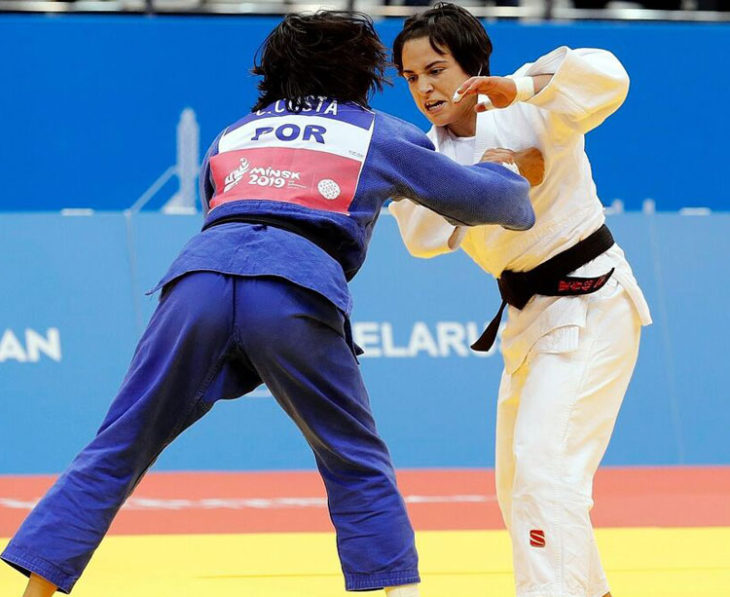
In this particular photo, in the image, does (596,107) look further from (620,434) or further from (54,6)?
(54,6)

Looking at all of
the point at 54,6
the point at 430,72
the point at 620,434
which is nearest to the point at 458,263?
the point at 620,434

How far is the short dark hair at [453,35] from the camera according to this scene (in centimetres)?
310

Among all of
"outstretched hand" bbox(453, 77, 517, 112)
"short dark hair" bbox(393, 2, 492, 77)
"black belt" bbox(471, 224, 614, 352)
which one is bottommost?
"black belt" bbox(471, 224, 614, 352)

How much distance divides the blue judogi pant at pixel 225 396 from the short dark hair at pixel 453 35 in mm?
938

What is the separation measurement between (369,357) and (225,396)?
10.7 ft

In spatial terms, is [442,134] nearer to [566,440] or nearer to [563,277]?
[563,277]

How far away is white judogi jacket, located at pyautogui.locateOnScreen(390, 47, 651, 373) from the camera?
117 inches

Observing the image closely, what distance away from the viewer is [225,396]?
258cm

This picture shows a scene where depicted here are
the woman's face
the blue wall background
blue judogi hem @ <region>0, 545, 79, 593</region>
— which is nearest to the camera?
blue judogi hem @ <region>0, 545, 79, 593</region>

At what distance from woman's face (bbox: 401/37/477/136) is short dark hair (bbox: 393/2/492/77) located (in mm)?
16

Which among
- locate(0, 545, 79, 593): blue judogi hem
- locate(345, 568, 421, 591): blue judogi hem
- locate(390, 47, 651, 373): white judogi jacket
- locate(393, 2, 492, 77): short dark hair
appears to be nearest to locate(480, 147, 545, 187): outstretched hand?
locate(390, 47, 651, 373): white judogi jacket

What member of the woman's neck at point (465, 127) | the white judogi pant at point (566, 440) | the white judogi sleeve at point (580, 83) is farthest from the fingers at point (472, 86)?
the white judogi pant at point (566, 440)

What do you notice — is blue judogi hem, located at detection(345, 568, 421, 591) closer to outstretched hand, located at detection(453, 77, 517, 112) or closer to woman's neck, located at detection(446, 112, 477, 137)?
outstretched hand, located at detection(453, 77, 517, 112)

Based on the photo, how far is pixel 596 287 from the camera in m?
3.03
